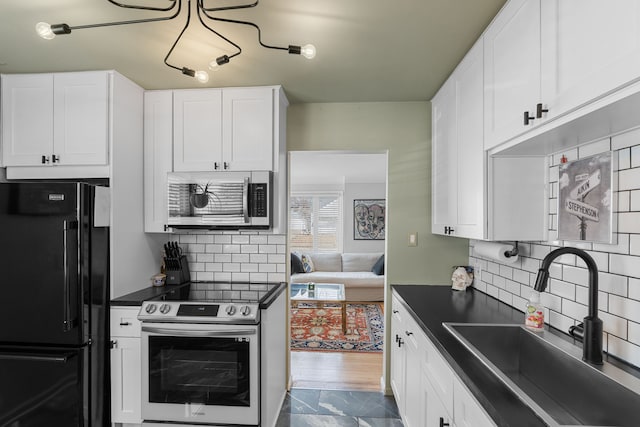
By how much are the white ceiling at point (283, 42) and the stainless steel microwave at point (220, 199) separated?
0.69m

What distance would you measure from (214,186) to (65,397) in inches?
59.8

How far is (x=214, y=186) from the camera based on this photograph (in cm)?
254

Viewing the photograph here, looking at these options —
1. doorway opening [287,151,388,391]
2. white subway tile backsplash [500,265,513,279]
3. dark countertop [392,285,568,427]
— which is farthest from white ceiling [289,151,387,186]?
white subway tile backsplash [500,265,513,279]

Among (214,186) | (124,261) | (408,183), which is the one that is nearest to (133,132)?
(214,186)

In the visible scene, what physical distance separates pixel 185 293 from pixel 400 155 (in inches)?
78.4

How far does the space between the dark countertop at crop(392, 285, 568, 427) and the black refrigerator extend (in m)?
1.95

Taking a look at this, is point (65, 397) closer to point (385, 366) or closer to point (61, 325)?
point (61, 325)

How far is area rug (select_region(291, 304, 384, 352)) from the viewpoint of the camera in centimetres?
392

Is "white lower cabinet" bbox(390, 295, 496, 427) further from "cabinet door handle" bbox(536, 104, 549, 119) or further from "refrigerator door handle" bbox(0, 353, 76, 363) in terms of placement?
"refrigerator door handle" bbox(0, 353, 76, 363)

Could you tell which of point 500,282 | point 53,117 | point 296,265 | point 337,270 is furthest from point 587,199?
point 337,270

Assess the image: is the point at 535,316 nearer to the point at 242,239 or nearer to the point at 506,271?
the point at 506,271

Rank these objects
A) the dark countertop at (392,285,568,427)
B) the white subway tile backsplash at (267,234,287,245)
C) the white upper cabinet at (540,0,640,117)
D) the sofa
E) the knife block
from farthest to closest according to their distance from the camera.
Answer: the sofa, the white subway tile backsplash at (267,234,287,245), the knife block, the dark countertop at (392,285,568,427), the white upper cabinet at (540,0,640,117)

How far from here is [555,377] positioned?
137 cm

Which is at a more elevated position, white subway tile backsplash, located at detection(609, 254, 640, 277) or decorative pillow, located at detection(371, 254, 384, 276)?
white subway tile backsplash, located at detection(609, 254, 640, 277)
